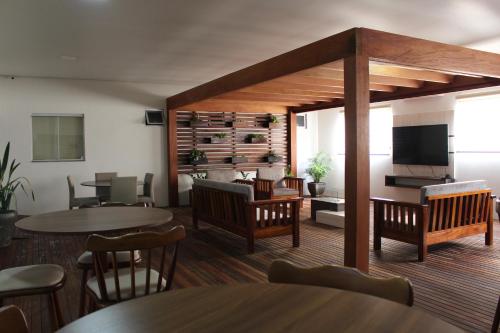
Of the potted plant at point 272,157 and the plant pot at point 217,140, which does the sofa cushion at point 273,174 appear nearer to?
the potted plant at point 272,157

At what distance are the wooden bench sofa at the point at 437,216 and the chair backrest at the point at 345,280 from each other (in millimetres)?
3254

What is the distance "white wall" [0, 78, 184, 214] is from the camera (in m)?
7.25

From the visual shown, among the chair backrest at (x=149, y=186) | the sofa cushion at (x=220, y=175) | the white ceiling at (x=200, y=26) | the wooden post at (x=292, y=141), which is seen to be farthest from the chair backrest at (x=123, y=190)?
the wooden post at (x=292, y=141)

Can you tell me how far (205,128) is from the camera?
8.74 m

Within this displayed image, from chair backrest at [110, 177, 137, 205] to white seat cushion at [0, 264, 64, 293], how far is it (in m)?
2.97

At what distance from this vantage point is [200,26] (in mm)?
4461

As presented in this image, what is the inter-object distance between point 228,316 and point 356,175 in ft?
8.12

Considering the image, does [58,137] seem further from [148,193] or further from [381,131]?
[381,131]

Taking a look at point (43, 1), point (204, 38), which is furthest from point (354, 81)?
point (43, 1)

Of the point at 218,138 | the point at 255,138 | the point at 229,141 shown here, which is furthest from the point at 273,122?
the point at 218,138

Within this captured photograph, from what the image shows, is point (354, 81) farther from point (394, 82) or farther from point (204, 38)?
point (394, 82)

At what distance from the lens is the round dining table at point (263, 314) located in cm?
108

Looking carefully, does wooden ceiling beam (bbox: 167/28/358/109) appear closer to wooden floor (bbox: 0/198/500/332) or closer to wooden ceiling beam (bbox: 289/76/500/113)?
wooden floor (bbox: 0/198/500/332)

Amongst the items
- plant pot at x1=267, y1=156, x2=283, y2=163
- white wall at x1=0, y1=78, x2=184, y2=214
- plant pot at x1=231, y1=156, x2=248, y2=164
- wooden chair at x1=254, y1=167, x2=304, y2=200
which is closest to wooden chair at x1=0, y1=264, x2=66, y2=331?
wooden chair at x1=254, y1=167, x2=304, y2=200
